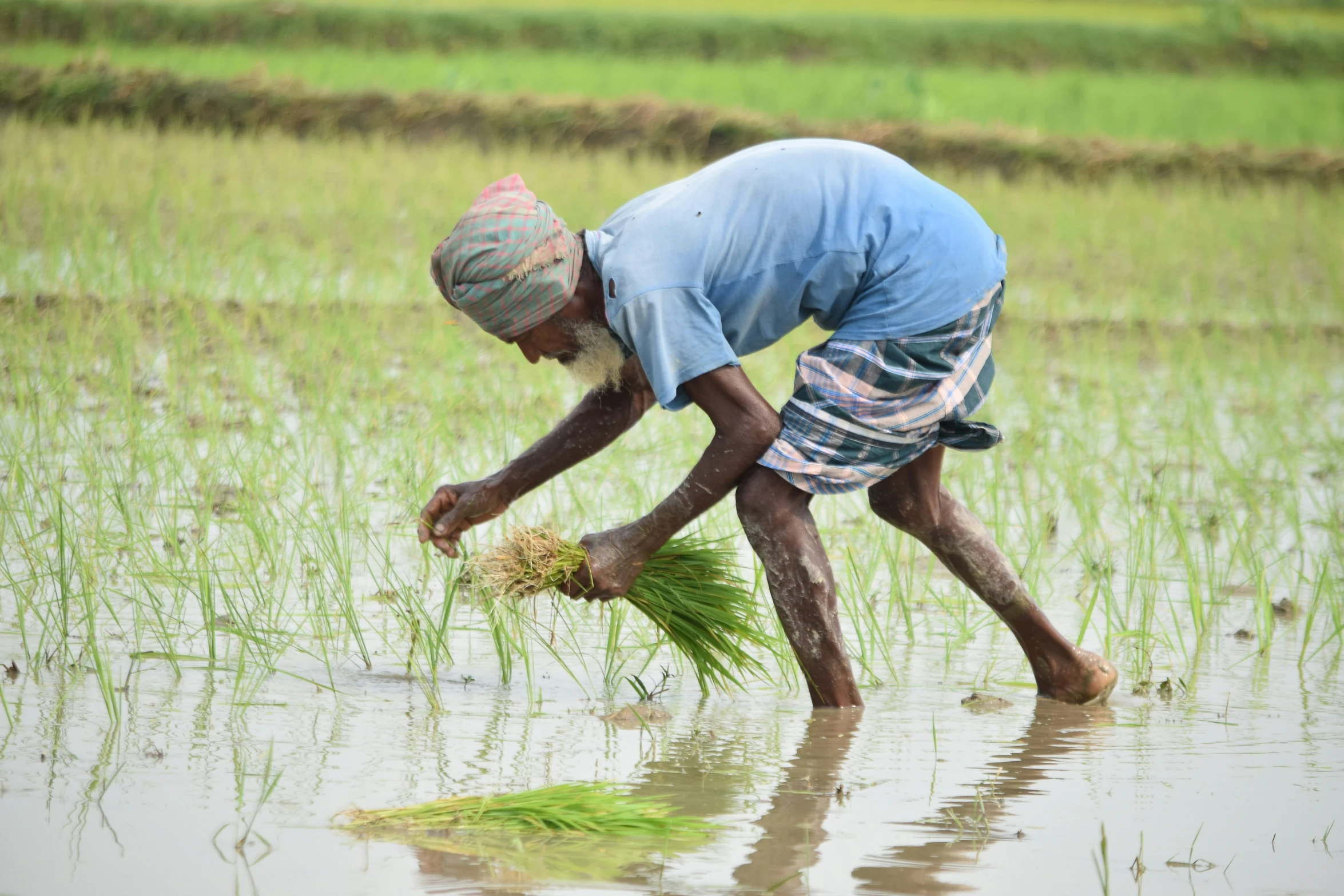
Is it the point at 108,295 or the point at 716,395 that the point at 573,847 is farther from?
the point at 108,295

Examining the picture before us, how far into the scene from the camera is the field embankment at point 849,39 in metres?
12.7

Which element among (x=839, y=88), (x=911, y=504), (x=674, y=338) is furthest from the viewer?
(x=839, y=88)

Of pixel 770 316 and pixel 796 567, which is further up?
pixel 770 316

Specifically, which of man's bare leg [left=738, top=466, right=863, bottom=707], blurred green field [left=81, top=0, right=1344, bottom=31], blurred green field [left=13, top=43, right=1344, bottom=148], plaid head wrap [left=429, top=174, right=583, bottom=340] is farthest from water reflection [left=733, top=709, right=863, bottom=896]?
blurred green field [left=81, top=0, right=1344, bottom=31]

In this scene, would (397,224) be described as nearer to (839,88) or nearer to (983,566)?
(983,566)

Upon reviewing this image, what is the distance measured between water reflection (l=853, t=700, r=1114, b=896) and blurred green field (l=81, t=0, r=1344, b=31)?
1211 centimetres

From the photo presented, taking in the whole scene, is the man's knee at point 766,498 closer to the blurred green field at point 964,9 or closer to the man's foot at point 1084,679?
the man's foot at point 1084,679

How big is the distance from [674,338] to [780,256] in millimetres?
249

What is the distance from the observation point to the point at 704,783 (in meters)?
2.04

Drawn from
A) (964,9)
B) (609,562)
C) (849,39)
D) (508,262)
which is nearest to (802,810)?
(609,562)

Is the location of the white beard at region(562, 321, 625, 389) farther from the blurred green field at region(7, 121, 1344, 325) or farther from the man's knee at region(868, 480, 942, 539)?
the blurred green field at region(7, 121, 1344, 325)

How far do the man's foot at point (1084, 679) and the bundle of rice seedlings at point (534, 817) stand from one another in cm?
103

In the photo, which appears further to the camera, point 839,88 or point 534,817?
point 839,88

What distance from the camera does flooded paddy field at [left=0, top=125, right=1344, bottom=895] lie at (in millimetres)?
1787
